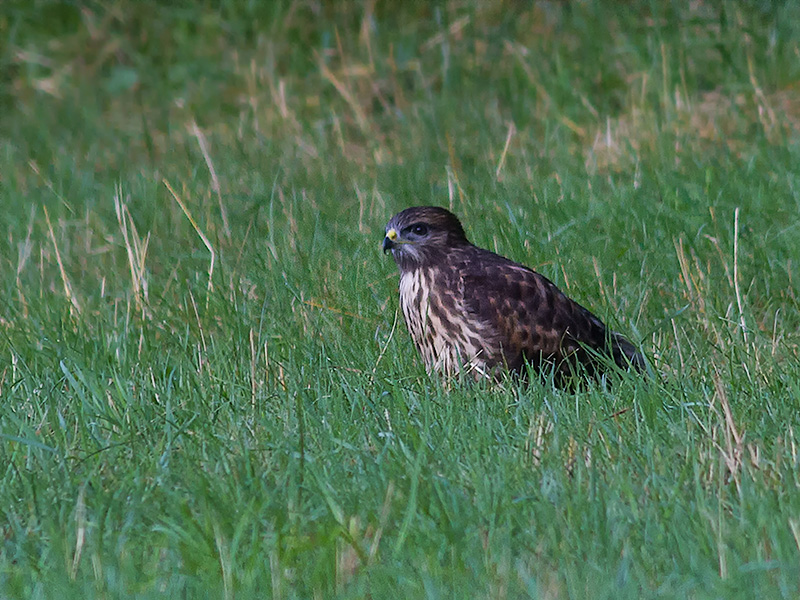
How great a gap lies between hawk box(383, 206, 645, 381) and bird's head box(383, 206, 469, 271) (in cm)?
2

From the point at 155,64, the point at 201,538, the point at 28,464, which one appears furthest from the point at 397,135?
the point at 201,538

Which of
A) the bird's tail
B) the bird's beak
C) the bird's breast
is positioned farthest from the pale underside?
the bird's tail

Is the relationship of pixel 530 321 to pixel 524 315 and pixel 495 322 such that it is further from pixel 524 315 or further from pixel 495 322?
pixel 495 322

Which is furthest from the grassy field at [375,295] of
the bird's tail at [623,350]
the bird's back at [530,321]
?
the bird's back at [530,321]

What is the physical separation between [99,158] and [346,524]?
6.46 metres

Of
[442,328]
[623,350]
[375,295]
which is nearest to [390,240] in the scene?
[375,295]

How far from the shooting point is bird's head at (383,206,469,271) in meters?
5.52

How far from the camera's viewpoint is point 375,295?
5.90 meters

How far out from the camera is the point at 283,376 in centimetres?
478

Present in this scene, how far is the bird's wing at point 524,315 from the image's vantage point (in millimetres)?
5160

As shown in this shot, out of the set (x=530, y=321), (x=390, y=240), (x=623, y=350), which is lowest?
(x=623, y=350)

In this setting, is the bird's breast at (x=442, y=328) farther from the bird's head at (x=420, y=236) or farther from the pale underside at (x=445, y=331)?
the bird's head at (x=420, y=236)

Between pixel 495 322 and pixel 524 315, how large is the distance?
129 millimetres

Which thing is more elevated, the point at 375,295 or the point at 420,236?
the point at 420,236
